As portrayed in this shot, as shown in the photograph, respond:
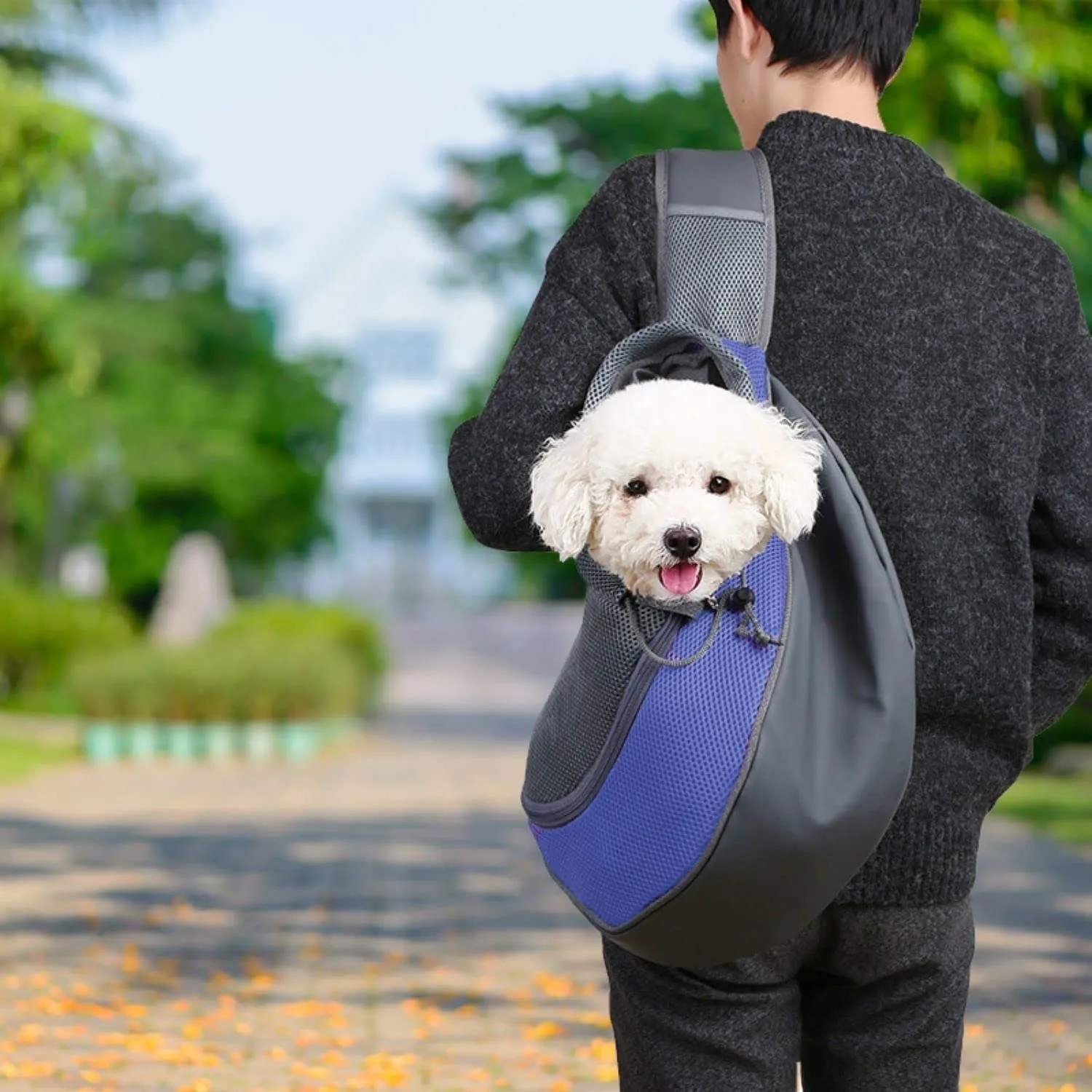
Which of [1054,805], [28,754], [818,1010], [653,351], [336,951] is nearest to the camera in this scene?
[653,351]

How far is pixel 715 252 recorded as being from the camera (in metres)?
2.00

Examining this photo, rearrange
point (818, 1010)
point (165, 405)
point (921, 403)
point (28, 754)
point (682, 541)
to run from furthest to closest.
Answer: point (165, 405), point (28, 754), point (818, 1010), point (921, 403), point (682, 541)

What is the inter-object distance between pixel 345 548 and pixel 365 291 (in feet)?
27.1

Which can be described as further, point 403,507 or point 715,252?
point 403,507

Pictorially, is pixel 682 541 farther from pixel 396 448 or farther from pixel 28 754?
pixel 396 448

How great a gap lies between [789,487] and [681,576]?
0.13m

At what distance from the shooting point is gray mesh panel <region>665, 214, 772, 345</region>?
6.51 ft

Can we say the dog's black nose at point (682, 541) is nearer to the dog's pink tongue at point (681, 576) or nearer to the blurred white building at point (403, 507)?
the dog's pink tongue at point (681, 576)

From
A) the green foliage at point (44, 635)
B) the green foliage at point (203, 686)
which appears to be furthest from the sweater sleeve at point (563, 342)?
the green foliage at point (44, 635)

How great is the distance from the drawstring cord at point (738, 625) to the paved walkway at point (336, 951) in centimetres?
393

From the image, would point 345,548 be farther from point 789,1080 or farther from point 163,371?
point 789,1080

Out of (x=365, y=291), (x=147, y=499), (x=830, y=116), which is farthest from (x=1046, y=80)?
(x=365, y=291)

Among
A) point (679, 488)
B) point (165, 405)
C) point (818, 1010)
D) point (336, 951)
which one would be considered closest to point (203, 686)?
point (336, 951)

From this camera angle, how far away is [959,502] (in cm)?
206
